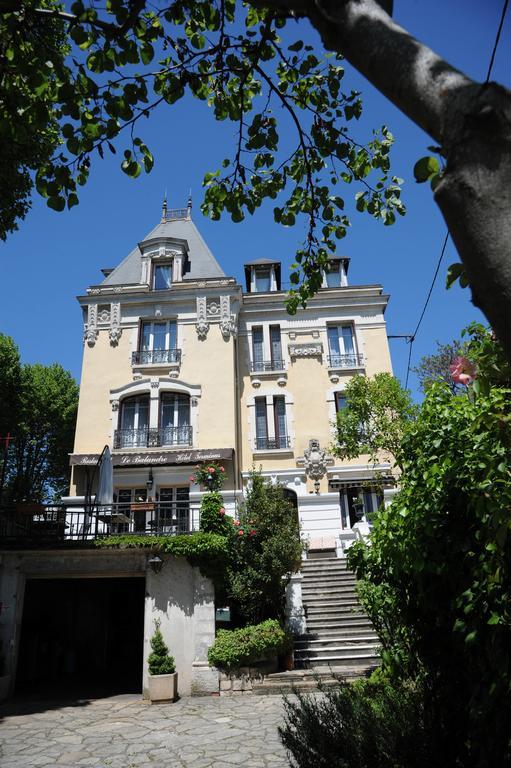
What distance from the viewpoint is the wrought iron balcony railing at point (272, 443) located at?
21750mm

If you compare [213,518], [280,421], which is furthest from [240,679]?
[280,421]

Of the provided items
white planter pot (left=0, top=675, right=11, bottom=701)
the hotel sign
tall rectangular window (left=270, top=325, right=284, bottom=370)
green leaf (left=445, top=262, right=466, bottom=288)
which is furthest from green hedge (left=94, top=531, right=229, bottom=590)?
tall rectangular window (left=270, top=325, right=284, bottom=370)

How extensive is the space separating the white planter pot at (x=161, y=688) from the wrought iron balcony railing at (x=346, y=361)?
47.5 feet

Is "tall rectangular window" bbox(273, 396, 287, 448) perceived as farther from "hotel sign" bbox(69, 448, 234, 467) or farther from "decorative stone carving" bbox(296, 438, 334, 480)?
"hotel sign" bbox(69, 448, 234, 467)

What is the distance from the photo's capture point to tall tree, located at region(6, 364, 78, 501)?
96.8 ft

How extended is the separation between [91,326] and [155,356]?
10.3 feet

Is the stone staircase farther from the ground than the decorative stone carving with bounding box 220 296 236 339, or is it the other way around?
the decorative stone carving with bounding box 220 296 236 339

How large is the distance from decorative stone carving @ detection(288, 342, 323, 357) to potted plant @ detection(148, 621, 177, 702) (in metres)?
13.4

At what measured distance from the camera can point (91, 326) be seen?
75.5 feet

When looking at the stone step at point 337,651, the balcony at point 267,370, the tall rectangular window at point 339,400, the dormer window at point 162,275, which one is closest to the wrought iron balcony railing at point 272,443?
the balcony at point 267,370

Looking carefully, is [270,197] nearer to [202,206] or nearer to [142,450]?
[202,206]

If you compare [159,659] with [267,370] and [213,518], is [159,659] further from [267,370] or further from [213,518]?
[267,370]

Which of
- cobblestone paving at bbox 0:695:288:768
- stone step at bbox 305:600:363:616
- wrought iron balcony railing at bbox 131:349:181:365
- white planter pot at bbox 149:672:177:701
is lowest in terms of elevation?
cobblestone paving at bbox 0:695:288:768

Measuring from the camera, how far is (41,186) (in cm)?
458
